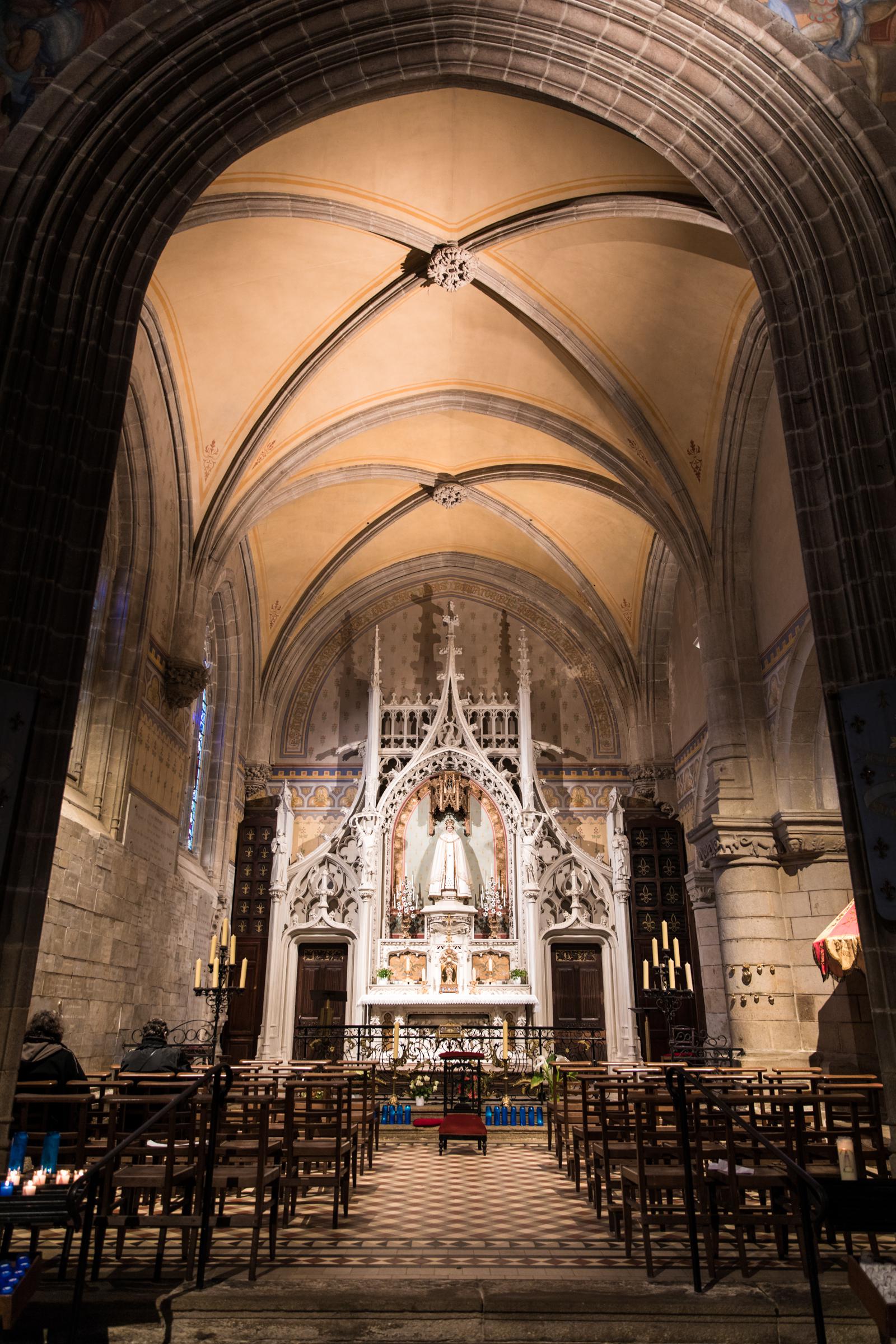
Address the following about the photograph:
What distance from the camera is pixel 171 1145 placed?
204 inches

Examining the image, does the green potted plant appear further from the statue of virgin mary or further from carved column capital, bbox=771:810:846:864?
carved column capital, bbox=771:810:846:864

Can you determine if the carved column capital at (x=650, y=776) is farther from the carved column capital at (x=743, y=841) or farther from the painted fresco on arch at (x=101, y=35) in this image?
the painted fresco on arch at (x=101, y=35)

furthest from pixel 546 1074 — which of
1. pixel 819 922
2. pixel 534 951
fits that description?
pixel 819 922

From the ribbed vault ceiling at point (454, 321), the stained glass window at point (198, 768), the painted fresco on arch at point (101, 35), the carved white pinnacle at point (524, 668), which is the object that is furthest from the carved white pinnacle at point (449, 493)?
the painted fresco on arch at point (101, 35)

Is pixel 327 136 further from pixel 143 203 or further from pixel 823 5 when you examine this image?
pixel 823 5

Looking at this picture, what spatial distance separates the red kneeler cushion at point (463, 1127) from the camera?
983 centimetres

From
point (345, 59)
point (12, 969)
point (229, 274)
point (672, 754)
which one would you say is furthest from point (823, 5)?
point (672, 754)

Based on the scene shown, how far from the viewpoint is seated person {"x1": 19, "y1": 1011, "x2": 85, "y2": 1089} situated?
22.9 feet

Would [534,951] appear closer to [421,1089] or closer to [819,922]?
[421,1089]

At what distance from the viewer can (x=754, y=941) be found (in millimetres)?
11766

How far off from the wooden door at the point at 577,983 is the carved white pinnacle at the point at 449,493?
8483 mm

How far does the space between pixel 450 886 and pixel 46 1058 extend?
35.8 feet

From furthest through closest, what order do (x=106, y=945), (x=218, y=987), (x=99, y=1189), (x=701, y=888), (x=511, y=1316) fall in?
(x=701, y=888)
(x=106, y=945)
(x=218, y=987)
(x=99, y=1189)
(x=511, y=1316)

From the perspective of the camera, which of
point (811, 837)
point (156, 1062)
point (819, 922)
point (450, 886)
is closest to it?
point (156, 1062)
